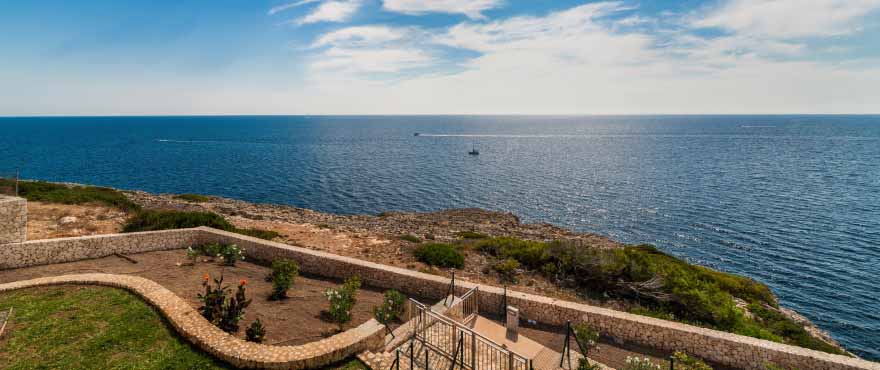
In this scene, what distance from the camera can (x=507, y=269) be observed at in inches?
699

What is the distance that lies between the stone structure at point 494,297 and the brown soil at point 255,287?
54cm

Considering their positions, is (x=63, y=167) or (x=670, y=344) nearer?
(x=670, y=344)

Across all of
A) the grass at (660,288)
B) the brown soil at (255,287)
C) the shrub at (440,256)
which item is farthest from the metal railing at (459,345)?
the shrub at (440,256)

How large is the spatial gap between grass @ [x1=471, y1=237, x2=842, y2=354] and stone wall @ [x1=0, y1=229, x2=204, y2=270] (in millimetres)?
15031

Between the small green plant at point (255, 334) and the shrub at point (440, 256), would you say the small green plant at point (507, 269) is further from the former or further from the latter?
the small green plant at point (255, 334)

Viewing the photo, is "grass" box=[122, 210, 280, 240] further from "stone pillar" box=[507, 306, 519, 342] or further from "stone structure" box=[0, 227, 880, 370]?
"stone pillar" box=[507, 306, 519, 342]

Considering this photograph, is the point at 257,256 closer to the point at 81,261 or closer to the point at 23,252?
the point at 81,261

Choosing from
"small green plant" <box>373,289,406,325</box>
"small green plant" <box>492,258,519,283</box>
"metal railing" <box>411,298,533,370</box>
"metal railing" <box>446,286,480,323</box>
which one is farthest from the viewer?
"small green plant" <box>492,258,519,283</box>

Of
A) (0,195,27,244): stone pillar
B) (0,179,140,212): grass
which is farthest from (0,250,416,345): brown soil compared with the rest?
(0,179,140,212): grass

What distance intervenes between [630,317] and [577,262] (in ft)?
18.2

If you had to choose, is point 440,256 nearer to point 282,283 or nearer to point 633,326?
point 282,283

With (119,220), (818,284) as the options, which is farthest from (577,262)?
(119,220)

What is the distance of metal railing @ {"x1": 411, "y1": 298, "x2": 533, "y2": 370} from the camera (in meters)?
9.10

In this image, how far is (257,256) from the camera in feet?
58.5
